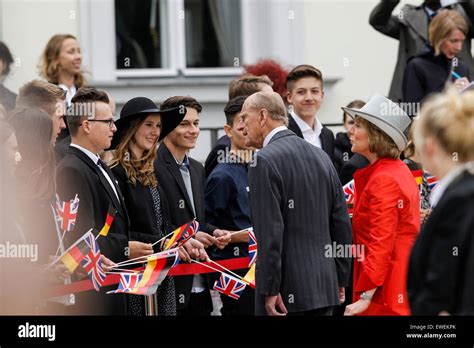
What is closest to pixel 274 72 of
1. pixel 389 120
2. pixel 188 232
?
pixel 389 120

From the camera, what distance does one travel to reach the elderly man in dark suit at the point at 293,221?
783cm

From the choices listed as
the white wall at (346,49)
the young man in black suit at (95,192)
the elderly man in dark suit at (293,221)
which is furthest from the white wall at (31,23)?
the elderly man in dark suit at (293,221)

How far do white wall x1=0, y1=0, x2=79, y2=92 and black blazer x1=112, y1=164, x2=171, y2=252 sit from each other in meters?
3.87

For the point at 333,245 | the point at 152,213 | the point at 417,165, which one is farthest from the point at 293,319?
the point at 417,165

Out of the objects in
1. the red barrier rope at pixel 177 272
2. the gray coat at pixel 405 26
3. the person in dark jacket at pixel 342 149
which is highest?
the gray coat at pixel 405 26

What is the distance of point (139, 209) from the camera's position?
28.5 feet

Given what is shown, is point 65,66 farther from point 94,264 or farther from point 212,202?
point 94,264

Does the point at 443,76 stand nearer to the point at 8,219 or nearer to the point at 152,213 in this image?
the point at 152,213

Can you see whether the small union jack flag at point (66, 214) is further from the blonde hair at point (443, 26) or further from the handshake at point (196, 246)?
the blonde hair at point (443, 26)

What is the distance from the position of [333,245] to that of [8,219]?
1945 mm

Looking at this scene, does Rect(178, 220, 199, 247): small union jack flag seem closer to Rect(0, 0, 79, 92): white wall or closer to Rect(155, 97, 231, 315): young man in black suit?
Rect(155, 97, 231, 315): young man in black suit

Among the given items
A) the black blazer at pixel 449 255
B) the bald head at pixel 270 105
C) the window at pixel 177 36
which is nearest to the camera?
the black blazer at pixel 449 255

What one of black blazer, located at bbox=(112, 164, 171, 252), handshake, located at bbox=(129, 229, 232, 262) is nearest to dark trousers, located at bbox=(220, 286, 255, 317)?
handshake, located at bbox=(129, 229, 232, 262)

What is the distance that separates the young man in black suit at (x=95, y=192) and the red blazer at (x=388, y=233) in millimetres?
1410
